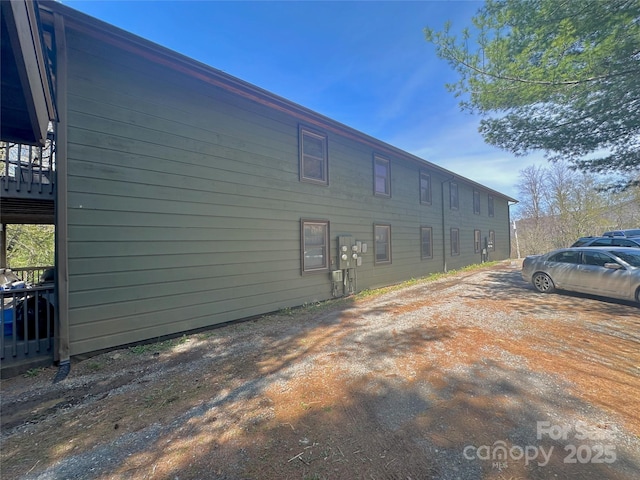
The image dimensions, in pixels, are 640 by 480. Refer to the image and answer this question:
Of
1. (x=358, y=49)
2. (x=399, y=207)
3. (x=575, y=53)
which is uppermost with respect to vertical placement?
(x=358, y=49)

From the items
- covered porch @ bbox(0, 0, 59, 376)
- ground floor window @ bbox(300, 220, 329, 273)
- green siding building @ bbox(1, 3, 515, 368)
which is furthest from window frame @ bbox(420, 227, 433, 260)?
covered porch @ bbox(0, 0, 59, 376)

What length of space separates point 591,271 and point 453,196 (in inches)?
305

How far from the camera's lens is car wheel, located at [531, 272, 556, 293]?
25.1 ft

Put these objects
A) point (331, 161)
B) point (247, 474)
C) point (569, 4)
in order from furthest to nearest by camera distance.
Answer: point (331, 161) < point (569, 4) < point (247, 474)

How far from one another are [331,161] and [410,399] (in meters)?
6.42

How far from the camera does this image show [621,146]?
23.6ft

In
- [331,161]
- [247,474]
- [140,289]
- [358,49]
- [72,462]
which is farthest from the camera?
[358,49]

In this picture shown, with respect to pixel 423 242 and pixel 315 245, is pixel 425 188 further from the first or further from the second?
pixel 315 245

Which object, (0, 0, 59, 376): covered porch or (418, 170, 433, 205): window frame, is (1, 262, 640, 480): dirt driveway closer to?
(0, 0, 59, 376): covered porch

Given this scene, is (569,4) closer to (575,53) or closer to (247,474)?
(575,53)

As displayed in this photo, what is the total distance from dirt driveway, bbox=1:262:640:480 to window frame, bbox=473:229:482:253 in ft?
39.0

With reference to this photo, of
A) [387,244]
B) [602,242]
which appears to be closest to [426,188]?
[387,244]

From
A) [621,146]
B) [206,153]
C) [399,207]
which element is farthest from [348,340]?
[621,146]

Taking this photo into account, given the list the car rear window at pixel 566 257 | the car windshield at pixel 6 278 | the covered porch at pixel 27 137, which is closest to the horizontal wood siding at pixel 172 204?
the covered porch at pixel 27 137
